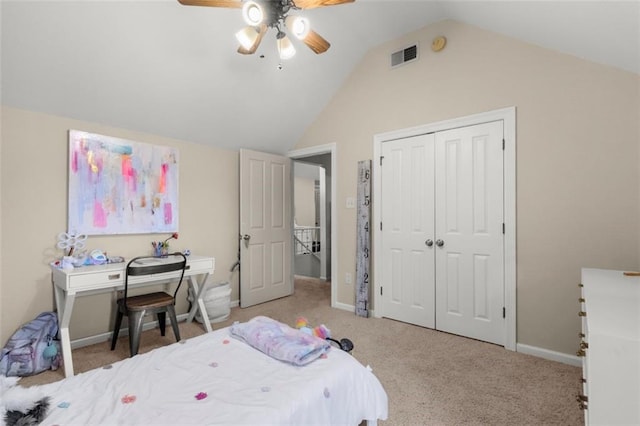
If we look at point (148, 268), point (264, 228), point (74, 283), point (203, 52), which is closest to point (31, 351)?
point (74, 283)

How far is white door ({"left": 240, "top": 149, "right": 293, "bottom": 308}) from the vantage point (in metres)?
3.92

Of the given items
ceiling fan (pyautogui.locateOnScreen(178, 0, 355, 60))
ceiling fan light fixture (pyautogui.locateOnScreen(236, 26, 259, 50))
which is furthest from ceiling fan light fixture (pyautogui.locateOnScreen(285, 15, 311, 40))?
ceiling fan light fixture (pyautogui.locateOnScreen(236, 26, 259, 50))

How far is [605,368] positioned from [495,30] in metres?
2.89

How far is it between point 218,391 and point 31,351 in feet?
6.70

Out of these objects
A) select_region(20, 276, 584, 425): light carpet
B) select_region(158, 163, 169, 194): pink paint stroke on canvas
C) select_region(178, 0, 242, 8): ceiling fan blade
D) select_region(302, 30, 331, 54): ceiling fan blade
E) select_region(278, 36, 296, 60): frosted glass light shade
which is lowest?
select_region(20, 276, 584, 425): light carpet

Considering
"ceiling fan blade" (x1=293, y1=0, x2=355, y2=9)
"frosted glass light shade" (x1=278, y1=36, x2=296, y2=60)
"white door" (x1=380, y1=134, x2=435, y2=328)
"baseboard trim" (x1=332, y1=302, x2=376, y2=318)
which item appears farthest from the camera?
"baseboard trim" (x1=332, y1=302, x2=376, y2=318)

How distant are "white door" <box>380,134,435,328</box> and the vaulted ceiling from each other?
1.17 metres

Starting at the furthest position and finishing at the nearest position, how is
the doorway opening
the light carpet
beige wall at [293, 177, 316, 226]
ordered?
beige wall at [293, 177, 316, 226] < the doorway opening < the light carpet

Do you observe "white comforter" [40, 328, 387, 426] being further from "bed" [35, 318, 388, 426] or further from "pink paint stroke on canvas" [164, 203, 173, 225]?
"pink paint stroke on canvas" [164, 203, 173, 225]

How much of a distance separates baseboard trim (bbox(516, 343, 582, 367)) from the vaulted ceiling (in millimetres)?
2163

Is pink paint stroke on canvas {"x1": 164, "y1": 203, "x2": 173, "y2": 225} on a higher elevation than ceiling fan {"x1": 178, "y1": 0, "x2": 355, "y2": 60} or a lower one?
lower

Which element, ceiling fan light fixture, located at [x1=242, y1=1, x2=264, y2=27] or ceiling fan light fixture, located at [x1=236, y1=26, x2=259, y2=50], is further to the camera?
ceiling fan light fixture, located at [x1=236, y1=26, x2=259, y2=50]

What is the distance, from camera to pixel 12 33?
2.08 metres

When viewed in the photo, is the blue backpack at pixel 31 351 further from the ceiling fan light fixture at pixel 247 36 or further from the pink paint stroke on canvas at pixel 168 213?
the ceiling fan light fixture at pixel 247 36
